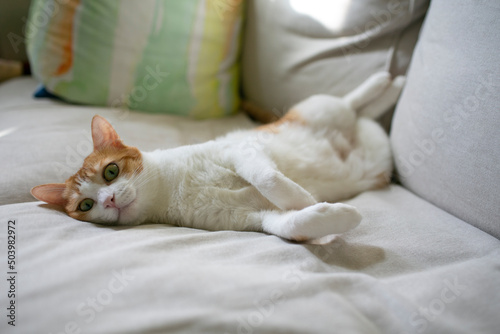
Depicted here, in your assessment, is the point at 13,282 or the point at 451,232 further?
the point at 451,232

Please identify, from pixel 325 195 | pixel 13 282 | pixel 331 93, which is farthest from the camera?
pixel 331 93

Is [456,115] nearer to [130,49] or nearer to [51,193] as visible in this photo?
[51,193]

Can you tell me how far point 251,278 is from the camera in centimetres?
76

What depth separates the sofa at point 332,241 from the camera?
698 mm

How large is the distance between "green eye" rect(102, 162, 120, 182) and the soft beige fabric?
0.52 ft

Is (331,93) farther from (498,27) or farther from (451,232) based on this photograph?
(451,232)

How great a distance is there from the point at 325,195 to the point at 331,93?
0.58 metres

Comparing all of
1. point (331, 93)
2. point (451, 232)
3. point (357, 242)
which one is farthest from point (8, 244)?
point (331, 93)

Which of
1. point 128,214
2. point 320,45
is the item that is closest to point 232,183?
point 128,214

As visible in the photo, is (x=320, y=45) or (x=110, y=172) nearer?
(x=110, y=172)

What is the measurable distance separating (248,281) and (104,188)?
0.58 meters

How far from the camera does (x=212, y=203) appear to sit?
1103 mm

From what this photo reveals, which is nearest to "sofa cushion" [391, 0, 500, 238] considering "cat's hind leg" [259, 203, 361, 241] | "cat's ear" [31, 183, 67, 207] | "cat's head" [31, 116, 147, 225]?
"cat's hind leg" [259, 203, 361, 241]

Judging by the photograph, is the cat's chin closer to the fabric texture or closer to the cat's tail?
the cat's tail
